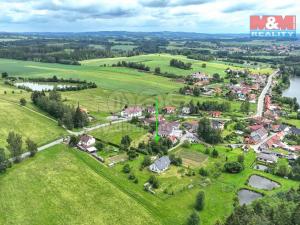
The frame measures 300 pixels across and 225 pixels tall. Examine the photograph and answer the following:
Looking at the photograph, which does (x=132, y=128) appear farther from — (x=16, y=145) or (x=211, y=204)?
(x=211, y=204)

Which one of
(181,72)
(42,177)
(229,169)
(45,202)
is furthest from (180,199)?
(181,72)

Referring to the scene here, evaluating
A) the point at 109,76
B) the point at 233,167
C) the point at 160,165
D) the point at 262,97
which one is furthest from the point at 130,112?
the point at 109,76

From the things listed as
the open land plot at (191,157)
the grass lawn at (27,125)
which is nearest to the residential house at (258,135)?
the open land plot at (191,157)

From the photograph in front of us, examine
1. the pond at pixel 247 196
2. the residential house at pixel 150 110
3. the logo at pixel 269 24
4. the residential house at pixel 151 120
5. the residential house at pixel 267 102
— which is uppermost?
the logo at pixel 269 24

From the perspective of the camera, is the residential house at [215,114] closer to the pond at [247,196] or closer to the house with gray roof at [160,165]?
the house with gray roof at [160,165]

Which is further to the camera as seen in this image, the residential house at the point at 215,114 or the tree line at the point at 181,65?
the tree line at the point at 181,65
